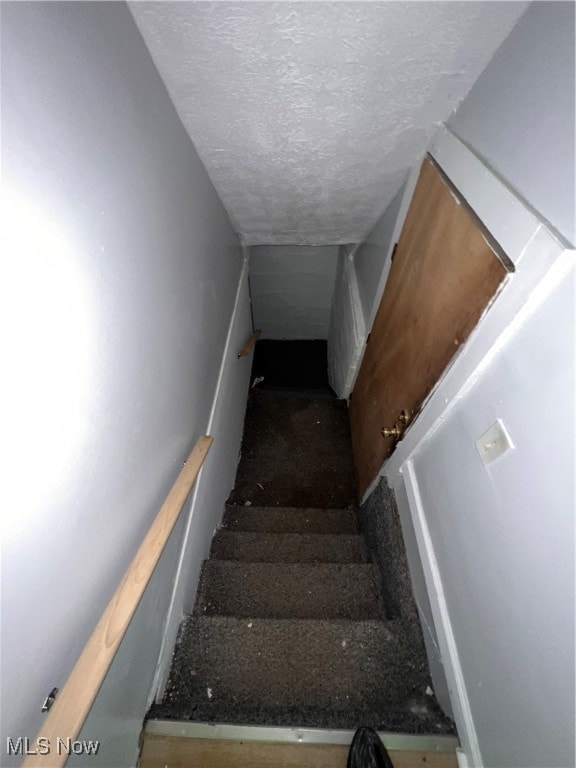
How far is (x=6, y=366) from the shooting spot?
1.67 ft

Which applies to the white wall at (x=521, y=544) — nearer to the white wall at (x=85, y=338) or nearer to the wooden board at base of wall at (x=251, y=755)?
the wooden board at base of wall at (x=251, y=755)

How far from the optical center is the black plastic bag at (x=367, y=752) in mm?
1050


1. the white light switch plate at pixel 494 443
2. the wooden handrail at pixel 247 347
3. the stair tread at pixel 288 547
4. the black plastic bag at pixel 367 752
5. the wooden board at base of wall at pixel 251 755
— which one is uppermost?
the wooden handrail at pixel 247 347

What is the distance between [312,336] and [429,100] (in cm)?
382

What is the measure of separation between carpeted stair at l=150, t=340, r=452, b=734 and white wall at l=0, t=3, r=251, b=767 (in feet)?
0.87

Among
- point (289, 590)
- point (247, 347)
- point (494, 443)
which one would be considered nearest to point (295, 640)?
point (289, 590)

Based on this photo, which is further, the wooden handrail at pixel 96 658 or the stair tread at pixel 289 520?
the stair tread at pixel 289 520

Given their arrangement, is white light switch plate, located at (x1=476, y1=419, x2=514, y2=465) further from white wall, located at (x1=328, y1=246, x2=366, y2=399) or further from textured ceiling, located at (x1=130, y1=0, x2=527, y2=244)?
white wall, located at (x1=328, y1=246, x2=366, y2=399)

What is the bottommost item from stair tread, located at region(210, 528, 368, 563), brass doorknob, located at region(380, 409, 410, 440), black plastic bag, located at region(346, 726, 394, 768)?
black plastic bag, located at region(346, 726, 394, 768)

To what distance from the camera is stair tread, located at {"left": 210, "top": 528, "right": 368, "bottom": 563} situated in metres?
2.05

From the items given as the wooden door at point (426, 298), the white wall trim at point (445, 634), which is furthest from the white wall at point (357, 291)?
the white wall trim at point (445, 634)

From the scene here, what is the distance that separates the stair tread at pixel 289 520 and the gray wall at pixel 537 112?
2184 millimetres

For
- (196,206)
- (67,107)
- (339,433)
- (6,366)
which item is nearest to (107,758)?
(6,366)

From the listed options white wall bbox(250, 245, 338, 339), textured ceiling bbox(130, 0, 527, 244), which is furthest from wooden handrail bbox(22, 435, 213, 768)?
white wall bbox(250, 245, 338, 339)
